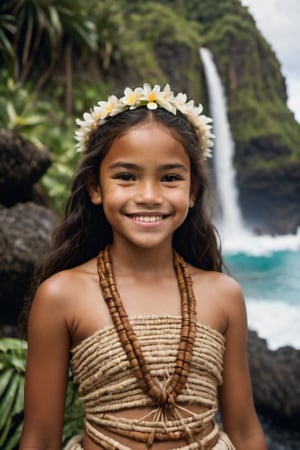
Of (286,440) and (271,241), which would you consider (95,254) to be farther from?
(286,440)

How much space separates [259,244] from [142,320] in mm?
1768

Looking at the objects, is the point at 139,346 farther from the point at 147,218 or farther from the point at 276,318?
the point at 276,318

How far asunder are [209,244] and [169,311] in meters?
0.33

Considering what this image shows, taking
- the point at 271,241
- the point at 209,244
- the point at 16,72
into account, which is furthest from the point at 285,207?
the point at 16,72

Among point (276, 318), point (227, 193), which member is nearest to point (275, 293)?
point (276, 318)

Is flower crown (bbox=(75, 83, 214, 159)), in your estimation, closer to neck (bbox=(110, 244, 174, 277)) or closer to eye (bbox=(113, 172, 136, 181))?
eye (bbox=(113, 172, 136, 181))

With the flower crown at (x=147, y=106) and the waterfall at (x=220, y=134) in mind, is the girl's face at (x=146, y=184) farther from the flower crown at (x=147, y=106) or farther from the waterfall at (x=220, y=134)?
the waterfall at (x=220, y=134)

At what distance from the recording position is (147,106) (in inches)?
58.0

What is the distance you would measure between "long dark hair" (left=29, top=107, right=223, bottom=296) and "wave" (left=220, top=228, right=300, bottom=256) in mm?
423

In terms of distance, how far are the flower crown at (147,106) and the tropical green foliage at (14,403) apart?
1.38m

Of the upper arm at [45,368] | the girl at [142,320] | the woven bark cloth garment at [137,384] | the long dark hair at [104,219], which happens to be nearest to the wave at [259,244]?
the long dark hair at [104,219]

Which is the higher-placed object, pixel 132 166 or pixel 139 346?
pixel 132 166

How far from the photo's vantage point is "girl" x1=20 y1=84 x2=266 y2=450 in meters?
1.36

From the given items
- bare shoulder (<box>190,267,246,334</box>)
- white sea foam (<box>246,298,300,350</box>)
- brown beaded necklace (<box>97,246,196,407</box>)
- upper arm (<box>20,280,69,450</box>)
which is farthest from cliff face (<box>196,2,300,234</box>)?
upper arm (<box>20,280,69,450</box>)
